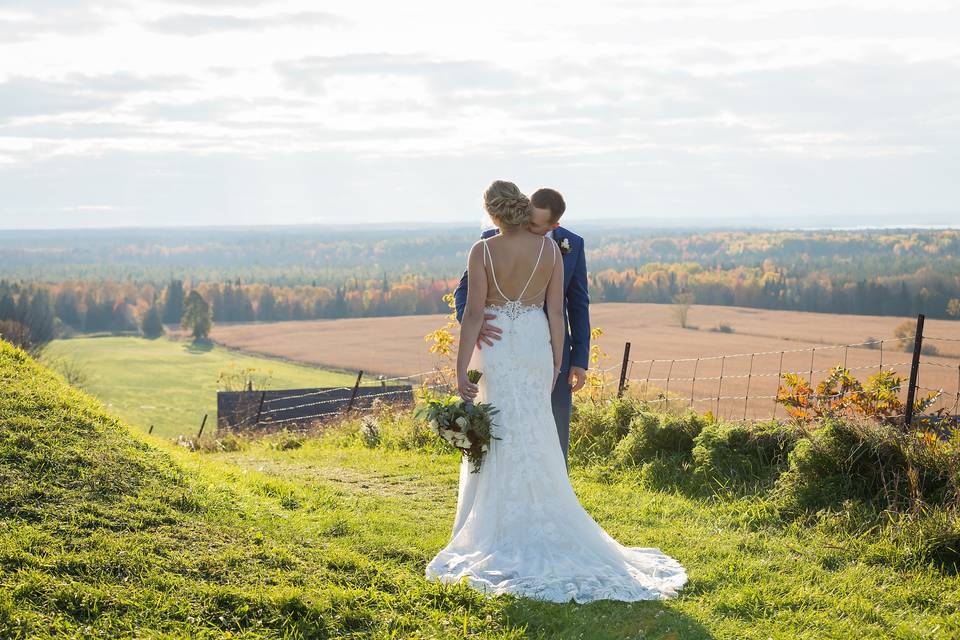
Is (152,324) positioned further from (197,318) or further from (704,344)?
(704,344)

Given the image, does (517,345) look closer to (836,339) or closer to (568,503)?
(568,503)

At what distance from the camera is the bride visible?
5.51 metres

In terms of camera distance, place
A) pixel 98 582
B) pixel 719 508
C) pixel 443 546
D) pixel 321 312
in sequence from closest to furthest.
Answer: pixel 98 582 → pixel 443 546 → pixel 719 508 → pixel 321 312

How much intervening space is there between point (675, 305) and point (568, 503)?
66966mm

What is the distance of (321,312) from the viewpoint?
402 ft

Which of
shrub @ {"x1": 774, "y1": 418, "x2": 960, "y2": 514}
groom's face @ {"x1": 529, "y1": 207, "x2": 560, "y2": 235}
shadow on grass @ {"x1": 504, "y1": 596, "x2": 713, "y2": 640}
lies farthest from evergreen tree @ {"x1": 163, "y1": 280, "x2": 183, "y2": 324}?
shadow on grass @ {"x1": 504, "y1": 596, "x2": 713, "y2": 640}

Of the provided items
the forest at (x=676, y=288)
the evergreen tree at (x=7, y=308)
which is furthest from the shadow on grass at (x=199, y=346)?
the evergreen tree at (x=7, y=308)

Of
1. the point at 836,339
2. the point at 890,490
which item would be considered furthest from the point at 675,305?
the point at 890,490

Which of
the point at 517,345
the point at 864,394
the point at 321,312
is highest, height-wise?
the point at 517,345

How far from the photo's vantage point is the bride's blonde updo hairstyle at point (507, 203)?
552cm

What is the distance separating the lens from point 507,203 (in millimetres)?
5512

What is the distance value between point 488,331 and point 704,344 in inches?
2105

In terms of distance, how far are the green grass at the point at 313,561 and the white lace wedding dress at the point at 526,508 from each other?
25 centimetres

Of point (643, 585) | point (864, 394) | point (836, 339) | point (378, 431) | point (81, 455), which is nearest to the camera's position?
point (643, 585)
